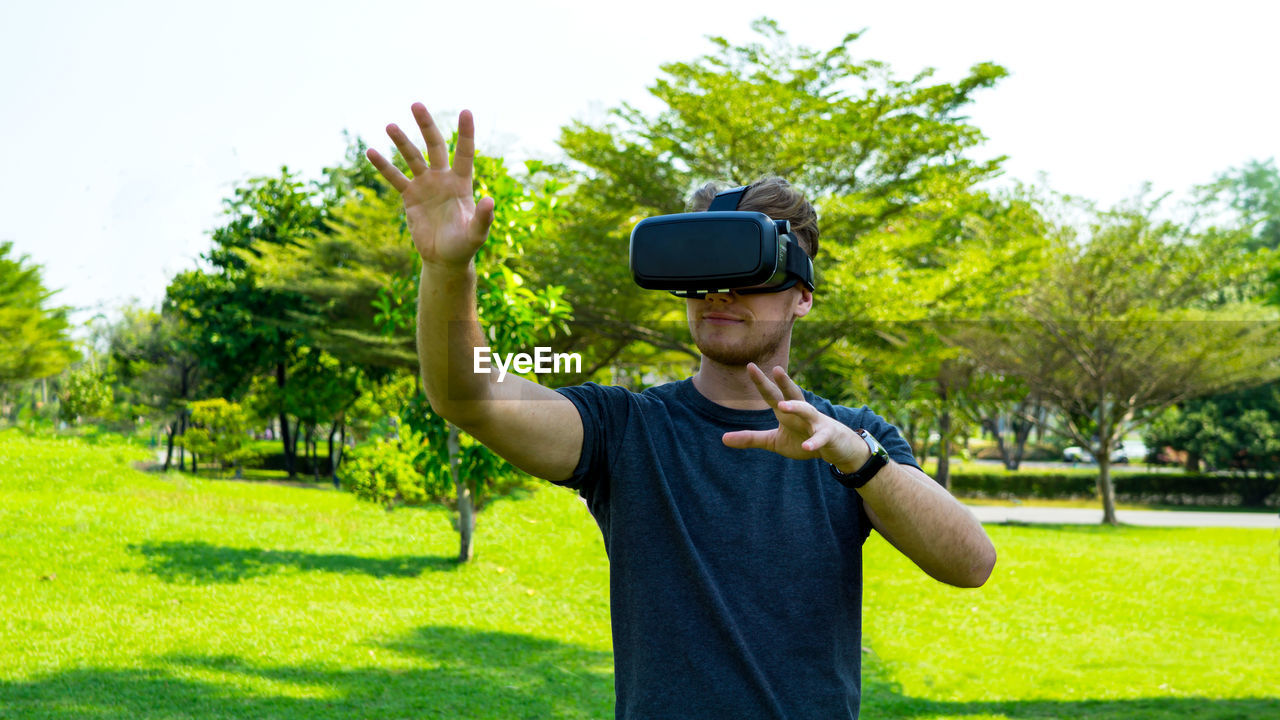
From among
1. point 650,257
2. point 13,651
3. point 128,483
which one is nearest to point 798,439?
point 650,257

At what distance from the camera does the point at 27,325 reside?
17781 millimetres

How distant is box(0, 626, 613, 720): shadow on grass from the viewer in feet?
16.5

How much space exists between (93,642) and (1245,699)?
24.1 feet

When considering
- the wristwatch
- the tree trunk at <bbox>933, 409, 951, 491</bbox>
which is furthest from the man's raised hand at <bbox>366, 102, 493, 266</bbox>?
the tree trunk at <bbox>933, 409, 951, 491</bbox>

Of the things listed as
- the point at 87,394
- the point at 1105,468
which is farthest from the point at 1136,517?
the point at 87,394

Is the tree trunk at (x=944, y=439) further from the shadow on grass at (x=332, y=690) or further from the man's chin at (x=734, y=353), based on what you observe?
the man's chin at (x=734, y=353)

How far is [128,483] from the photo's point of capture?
1158cm

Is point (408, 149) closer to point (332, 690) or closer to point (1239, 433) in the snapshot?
point (332, 690)

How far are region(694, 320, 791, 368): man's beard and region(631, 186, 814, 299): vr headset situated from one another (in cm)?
21

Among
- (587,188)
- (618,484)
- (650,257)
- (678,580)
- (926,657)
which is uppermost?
(587,188)

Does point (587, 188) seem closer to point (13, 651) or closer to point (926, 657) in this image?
point (926, 657)

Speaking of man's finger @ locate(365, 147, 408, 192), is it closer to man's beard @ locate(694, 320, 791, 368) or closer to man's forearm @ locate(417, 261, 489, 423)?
man's forearm @ locate(417, 261, 489, 423)

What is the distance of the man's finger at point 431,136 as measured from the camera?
1247 millimetres

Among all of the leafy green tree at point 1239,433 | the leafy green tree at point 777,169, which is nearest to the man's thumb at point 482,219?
the leafy green tree at point 777,169
